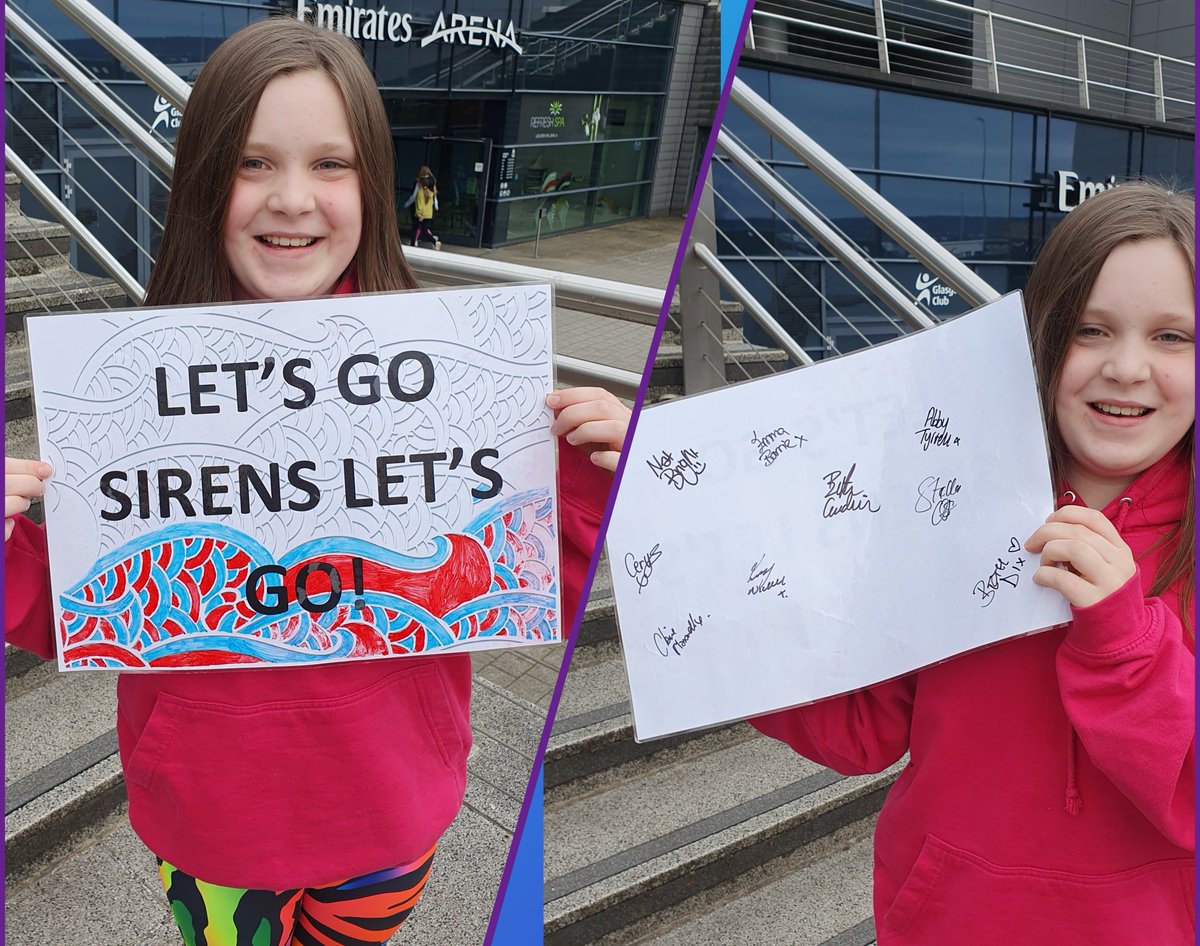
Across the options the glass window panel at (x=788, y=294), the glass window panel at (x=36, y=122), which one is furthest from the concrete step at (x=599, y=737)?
the glass window panel at (x=36, y=122)

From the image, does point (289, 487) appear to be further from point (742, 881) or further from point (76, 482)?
point (742, 881)

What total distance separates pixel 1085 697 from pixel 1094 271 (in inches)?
10.3

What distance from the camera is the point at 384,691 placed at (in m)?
0.71

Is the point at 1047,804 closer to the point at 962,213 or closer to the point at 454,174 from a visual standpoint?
the point at 962,213

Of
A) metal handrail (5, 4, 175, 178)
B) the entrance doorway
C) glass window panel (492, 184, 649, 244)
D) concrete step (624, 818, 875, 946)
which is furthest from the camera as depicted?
glass window panel (492, 184, 649, 244)

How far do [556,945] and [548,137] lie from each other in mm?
7789

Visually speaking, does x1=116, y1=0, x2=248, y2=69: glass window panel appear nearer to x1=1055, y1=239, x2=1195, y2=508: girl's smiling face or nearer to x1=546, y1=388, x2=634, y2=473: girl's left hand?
x1=546, y1=388, x2=634, y2=473: girl's left hand

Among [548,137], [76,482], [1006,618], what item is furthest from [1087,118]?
[548,137]

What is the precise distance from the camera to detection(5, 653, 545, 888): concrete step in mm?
1214

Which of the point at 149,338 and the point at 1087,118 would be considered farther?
the point at 1087,118
